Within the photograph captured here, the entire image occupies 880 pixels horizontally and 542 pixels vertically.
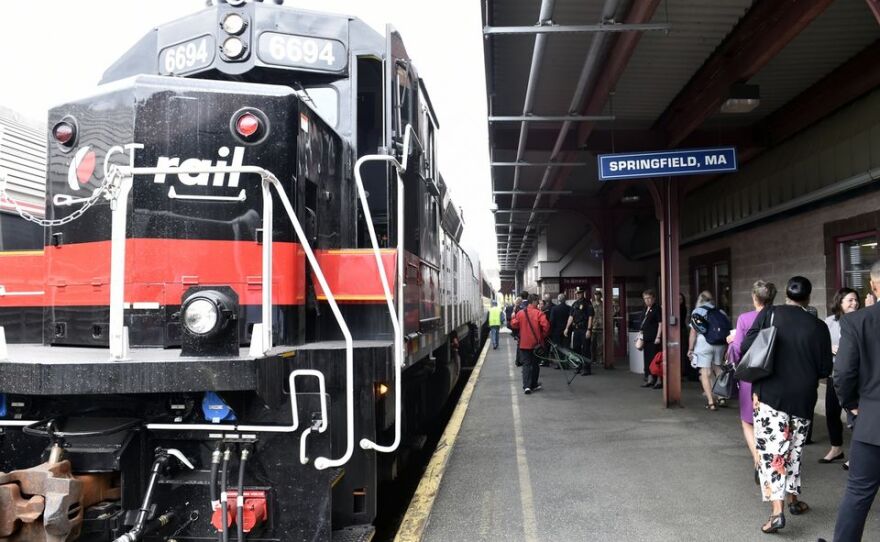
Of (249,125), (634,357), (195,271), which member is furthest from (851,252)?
(195,271)

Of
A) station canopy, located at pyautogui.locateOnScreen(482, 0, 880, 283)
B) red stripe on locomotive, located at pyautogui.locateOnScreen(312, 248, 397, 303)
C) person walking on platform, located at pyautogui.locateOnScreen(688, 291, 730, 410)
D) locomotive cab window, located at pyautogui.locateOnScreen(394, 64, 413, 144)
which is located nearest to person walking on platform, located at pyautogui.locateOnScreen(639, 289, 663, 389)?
person walking on platform, located at pyautogui.locateOnScreen(688, 291, 730, 410)

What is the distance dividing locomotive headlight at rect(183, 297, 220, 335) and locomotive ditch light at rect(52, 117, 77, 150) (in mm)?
1652

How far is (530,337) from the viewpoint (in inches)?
405

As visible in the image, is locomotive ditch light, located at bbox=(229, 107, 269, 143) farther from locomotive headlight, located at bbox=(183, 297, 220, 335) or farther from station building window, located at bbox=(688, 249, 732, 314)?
station building window, located at bbox=(688, 249, 732, 314)

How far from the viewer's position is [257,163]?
3.60 meters

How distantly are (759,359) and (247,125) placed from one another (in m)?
3.58

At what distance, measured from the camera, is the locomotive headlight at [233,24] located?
4.10 m

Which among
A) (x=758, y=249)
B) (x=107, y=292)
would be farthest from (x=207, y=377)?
(x=758, y=249)

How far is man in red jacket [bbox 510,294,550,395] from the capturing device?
10297 millimetres

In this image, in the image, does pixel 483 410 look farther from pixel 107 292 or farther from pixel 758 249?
pixel 107 292

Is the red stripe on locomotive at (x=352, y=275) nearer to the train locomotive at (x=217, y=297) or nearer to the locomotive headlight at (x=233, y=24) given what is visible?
the train locomotive at (x=217, y=297)

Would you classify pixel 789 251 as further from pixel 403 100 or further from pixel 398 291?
pixel 398 291

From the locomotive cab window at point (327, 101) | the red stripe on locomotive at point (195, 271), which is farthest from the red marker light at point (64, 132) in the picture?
the locomotive cab window at point (327, 101)

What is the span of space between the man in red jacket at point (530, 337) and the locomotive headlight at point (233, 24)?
23.3ft
